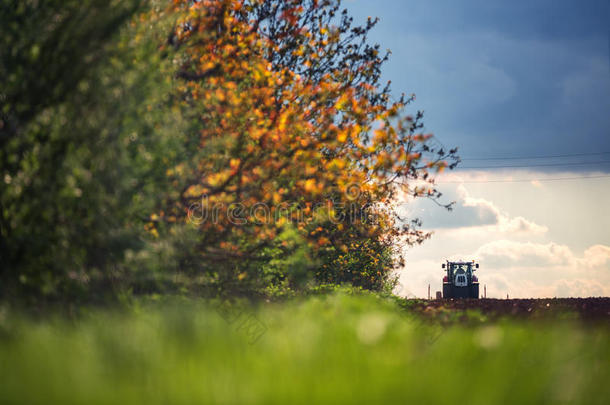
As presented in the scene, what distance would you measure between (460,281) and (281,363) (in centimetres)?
3407

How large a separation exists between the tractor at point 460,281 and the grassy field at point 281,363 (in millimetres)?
30955

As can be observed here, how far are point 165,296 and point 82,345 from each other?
3.31 m

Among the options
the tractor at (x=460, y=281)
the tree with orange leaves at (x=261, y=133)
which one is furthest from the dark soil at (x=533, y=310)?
the tractor at (x=460, y=281)

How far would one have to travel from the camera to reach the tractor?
35438mm

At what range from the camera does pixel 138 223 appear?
673 cm

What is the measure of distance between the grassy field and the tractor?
31.0m

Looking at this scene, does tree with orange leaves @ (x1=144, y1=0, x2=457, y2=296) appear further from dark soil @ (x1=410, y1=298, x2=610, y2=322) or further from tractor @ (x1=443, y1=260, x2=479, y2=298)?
tractor @ (x1=443, y1=260, x2=479, y2=298)

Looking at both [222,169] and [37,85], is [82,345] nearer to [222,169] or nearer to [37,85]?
[37,85]

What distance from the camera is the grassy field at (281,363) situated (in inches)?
129

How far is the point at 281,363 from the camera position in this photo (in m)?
3.93

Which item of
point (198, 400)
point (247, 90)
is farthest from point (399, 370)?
point (247, 90)
